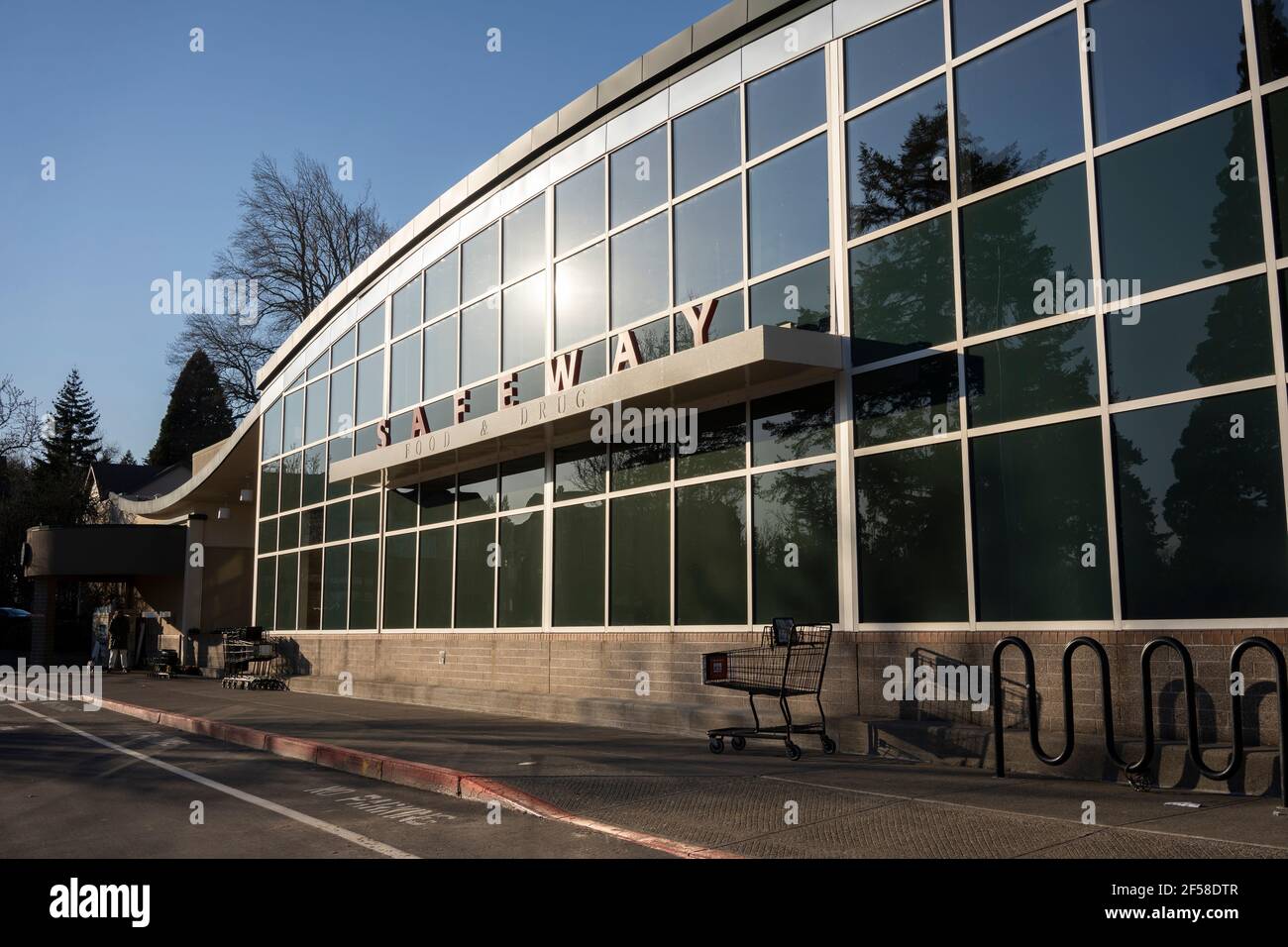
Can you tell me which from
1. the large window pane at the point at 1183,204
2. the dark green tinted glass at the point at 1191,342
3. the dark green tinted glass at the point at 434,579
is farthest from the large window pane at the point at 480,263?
the dark green tinted glass at the point at 1191,342

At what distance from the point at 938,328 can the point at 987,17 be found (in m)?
3.33

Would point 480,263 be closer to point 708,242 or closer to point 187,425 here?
point 708,242

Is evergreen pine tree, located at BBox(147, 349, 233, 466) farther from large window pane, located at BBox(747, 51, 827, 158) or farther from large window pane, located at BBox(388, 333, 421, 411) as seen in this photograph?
large window pane, located at BBox(747, 51, 827, 158)

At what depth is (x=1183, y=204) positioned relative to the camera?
987 cm

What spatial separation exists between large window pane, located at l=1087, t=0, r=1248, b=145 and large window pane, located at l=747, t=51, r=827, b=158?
3.71m

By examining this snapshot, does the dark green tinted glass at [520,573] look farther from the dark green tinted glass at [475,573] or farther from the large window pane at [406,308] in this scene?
the large window pane at [406,308]

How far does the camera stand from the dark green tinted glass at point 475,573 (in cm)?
1920

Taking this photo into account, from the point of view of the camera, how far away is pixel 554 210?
61.0ft

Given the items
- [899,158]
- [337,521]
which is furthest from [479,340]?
[899,158]

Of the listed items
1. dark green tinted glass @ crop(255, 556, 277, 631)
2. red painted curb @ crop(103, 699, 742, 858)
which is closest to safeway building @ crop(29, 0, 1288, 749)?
red painted curb @ crop(103, 699, 742, 858)

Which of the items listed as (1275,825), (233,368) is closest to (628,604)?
(1275,825)

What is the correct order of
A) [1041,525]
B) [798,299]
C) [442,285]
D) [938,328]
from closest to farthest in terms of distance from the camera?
[1041,525] → [938,328] → [798,299] → [442,285]
